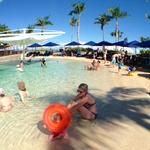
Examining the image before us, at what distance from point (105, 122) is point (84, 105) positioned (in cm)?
76

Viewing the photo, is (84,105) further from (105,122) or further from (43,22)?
(43,22)

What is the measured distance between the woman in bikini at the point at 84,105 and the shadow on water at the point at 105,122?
0.68ft

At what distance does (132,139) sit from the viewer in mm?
5156

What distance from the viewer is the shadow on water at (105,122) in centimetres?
498

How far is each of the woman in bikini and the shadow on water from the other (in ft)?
0.68

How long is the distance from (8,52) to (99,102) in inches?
1311

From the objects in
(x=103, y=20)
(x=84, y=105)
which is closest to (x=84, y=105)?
(x=84, y=105)

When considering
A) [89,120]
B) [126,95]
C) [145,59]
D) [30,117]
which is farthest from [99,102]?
[145,59]

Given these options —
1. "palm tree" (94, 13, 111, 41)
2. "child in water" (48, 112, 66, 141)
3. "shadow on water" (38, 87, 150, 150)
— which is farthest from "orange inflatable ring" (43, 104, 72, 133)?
"palm tree" (94, 13, 111, 41)

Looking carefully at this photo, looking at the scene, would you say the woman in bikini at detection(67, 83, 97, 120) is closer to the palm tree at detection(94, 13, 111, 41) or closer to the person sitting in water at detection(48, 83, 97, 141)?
the person sitting in water at detection(48, 83, 97, 141)

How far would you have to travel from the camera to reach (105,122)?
6.34 metres

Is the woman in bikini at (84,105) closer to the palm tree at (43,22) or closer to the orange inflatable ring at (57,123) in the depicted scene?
the orange inflatable ring at (57,123)

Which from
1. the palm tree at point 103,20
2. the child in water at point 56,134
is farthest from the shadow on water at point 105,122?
the palm tree at point 103,20

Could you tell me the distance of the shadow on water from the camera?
4.98 m
